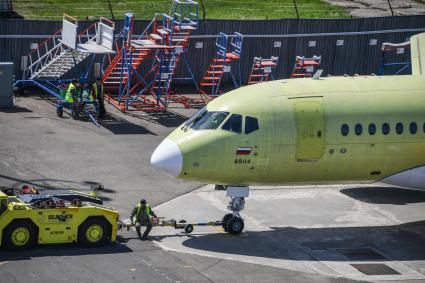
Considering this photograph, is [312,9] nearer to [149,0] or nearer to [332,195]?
[149,0]

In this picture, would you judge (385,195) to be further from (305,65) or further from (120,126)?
(305,65)

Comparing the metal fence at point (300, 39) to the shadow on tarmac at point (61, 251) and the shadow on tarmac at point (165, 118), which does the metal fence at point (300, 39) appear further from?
the shadow on tarmac at point (61, 251)

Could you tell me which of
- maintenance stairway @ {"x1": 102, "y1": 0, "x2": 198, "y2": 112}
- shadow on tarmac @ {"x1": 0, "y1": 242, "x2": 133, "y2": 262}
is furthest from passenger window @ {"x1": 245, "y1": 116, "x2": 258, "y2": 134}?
maintenance stairway @ {"x1": 102, "y1": 0, "x2": 198, "y2": 112}

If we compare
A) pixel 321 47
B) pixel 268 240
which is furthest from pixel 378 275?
pixel 321 47

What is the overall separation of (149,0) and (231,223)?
29546 millimetres

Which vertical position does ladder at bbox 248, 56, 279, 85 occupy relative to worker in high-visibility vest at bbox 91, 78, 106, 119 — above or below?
above

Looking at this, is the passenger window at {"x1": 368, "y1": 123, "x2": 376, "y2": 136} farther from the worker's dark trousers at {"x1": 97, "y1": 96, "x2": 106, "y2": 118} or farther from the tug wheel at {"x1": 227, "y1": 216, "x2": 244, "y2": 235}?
the worker's dark trousers at {"x1": 97, "y1": 96, "x2": 106, "y2": 118}

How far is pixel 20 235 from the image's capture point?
25.9 meters

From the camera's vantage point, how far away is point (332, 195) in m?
33.5

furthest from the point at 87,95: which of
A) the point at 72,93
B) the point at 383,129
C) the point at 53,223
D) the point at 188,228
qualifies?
the point at 383,129

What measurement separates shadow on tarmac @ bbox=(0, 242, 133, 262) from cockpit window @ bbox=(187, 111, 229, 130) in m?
4.01

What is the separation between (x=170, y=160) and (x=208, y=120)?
68.7 inches

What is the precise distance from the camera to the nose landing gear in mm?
28219

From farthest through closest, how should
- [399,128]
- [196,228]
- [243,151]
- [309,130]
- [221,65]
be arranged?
[221,65] → [196,228] → [399,128] → [309,130] → [243,151]
